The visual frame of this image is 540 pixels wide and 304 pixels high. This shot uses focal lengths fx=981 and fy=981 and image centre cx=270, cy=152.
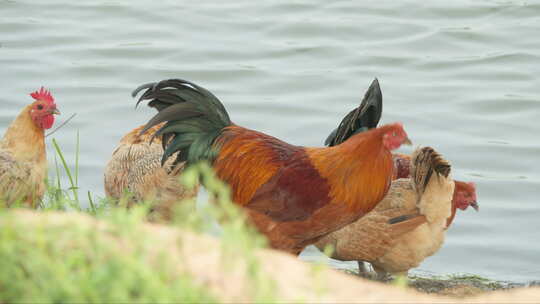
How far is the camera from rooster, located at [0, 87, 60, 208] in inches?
246

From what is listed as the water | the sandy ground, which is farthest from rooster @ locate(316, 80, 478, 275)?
the sandy ground

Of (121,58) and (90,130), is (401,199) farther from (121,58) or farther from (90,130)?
(121,58)

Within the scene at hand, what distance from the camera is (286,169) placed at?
6645 mm

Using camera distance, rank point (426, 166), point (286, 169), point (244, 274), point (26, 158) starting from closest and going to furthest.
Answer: point (244, 274), point (26, 158), point (286, 169), point (426, 166)

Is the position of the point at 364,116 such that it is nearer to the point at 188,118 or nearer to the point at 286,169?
the point at 286,169

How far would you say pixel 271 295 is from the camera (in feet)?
11.5

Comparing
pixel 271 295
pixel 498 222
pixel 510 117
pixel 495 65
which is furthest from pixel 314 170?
pixel 495 65

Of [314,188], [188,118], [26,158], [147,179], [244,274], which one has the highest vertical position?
[244,274]

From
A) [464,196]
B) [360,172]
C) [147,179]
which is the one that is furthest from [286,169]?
[464,196]

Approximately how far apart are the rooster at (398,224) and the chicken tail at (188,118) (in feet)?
3.32

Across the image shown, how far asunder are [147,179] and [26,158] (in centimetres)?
102

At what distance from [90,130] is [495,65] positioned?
5.84m

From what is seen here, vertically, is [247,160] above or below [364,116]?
below

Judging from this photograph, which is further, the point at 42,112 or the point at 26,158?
the point at 42,112
